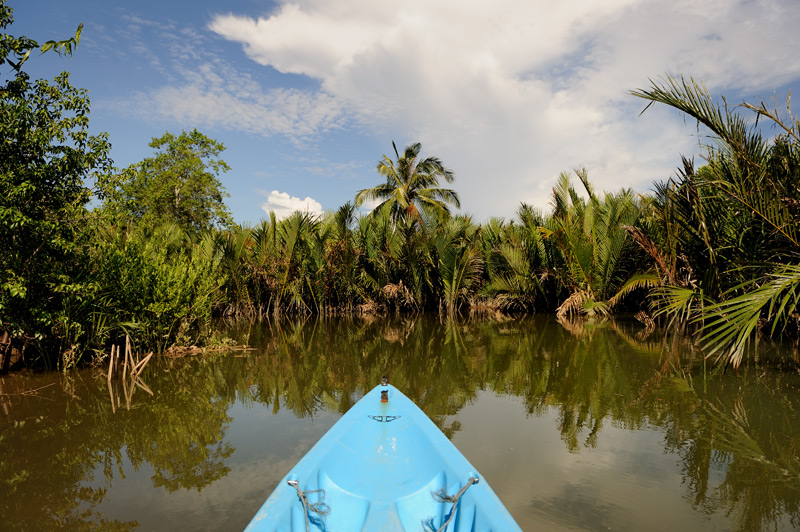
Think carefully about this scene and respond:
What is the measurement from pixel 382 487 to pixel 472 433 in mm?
2088

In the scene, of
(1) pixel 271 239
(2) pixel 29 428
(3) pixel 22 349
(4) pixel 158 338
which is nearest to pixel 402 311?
(1) pixel 271 239

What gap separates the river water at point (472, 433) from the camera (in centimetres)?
332

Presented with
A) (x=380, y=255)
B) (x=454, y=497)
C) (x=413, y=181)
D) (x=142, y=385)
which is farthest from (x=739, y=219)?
(x=413, y=181)

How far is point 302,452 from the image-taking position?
14.6 feet

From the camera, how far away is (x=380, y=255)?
17125mm

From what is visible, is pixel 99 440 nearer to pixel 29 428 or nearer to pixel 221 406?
pixel 29 428

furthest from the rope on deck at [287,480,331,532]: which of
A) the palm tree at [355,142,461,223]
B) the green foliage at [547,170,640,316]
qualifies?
the palm tree at [355,142,461,223]

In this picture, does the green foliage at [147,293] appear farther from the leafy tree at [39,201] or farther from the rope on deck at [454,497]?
the rope on deck at [454,497]

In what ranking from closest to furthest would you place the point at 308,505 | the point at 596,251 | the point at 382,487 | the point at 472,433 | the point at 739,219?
the point at 308,505
the point at 382,487
the point at 472,433
the point at 739,219
the point at 596,251

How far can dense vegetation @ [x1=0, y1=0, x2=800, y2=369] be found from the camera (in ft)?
19.5

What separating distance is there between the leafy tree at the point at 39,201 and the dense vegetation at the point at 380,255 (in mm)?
22

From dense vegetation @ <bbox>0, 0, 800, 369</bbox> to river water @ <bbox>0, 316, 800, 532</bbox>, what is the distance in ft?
2.82

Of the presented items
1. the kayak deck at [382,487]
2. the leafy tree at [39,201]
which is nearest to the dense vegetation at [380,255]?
the leafy tree at [39,201]

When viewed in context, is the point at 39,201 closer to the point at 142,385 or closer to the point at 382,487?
the point at 142,385
